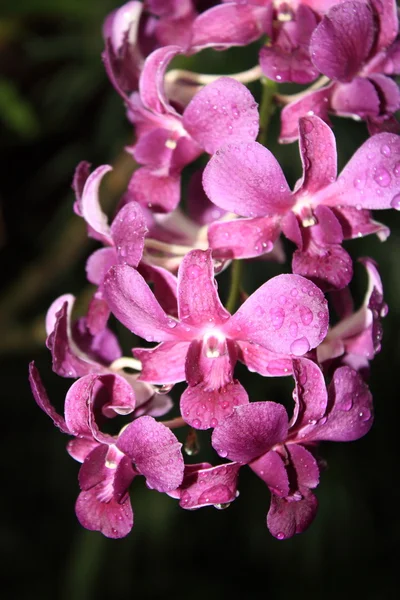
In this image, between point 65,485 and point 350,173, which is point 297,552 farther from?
point 350,173

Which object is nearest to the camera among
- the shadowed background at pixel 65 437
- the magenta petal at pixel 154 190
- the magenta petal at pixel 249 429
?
the magenta petal at pixel 249 429

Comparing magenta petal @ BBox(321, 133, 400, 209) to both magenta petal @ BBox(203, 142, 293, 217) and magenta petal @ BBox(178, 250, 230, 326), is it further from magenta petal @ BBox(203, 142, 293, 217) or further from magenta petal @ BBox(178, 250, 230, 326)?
magenta petal @ BBox(178, 250, 230, 326)

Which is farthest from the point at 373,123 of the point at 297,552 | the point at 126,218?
the point at 297,552

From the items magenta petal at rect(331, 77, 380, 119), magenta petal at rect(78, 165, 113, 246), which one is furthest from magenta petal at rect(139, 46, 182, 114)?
magenta petal at rect(331, 77, 380, 119)

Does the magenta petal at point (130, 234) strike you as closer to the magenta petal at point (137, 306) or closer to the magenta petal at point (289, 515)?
the magenta petal at point (137, 306)

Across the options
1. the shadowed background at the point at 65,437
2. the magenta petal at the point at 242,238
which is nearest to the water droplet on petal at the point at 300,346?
the magenta petal at the point at 242,238
